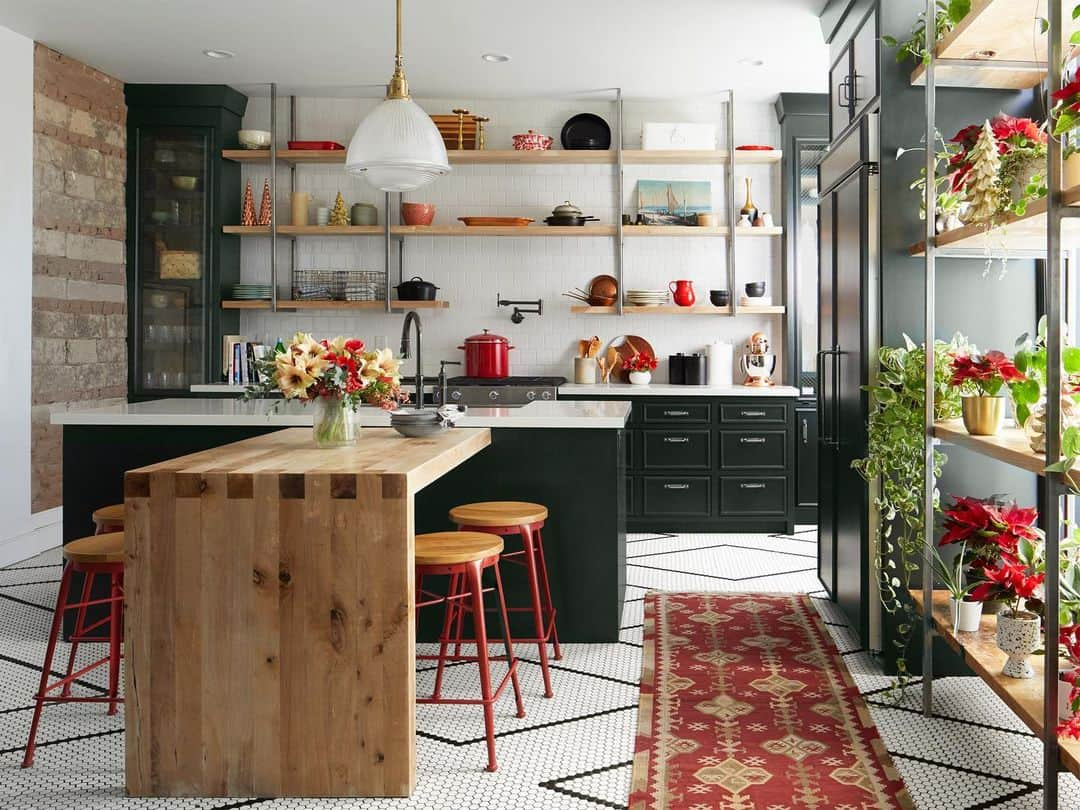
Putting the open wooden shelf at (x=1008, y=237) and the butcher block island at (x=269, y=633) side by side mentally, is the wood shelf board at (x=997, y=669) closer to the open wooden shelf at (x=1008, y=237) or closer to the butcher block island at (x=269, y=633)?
the open wooden shelf at (x=1008, y=237)

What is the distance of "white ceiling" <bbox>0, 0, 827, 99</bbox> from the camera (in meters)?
5.27

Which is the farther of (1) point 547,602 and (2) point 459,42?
(2) point 459,42

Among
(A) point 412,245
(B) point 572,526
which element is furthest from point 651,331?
(B) point 572,526

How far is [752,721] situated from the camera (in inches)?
126

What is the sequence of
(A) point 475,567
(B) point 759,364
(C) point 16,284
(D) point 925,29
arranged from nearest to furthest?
A: (A) point 475,567
(D) point 925,29
(C) point 16,284
(B) point 759,364

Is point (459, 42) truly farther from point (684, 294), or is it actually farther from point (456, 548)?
point (456, 548)

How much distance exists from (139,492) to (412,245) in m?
4.67

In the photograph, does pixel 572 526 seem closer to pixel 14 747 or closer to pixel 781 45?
pixel 14 747

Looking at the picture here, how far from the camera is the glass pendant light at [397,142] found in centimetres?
383

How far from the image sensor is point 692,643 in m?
4.06

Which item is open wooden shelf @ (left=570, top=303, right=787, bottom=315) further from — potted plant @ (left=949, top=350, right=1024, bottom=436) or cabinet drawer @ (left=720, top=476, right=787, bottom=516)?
potted plant @ (left=949, top=350, right=1024, bottom=436)

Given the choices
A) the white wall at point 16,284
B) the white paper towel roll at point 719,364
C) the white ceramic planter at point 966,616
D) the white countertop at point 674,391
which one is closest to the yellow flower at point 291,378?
the white ceramic planter at point 966,616

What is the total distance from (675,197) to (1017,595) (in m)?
4.63

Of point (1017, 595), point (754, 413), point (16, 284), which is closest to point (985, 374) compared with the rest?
point (1017, 595)
